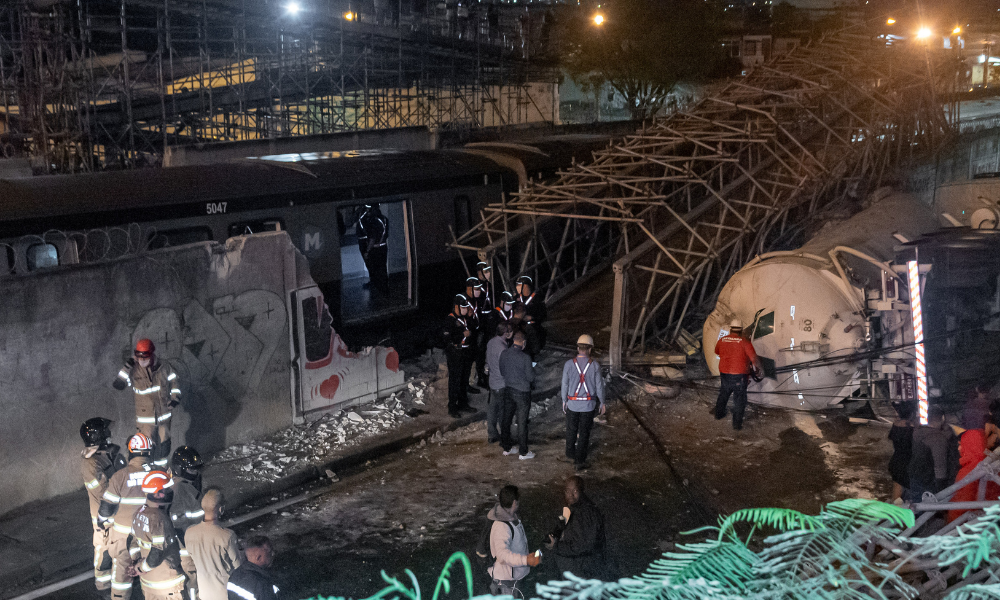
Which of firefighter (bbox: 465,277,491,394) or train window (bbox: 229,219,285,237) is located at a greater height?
train window (bbox: 229,219,285,237)

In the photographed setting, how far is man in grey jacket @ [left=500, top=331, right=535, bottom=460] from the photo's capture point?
1001 cm

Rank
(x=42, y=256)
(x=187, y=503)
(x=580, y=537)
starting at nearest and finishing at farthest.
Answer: (x=580, y=537)
(x=187, y=503)
(x=42, y=256)

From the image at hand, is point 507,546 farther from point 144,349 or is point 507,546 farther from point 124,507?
point 144,349

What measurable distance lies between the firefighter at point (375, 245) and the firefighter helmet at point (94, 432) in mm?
8883

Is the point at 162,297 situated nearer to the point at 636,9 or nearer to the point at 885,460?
the point at 885,460

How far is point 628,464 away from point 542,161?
29.4 feet

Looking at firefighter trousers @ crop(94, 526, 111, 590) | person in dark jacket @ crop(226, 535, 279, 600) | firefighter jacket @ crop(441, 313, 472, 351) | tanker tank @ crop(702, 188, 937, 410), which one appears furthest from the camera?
firefighter jacket @ crop(441, 313, 472, 351)

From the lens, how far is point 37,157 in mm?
18531

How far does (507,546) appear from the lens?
19.5 ft

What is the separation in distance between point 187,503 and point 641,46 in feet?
99.7

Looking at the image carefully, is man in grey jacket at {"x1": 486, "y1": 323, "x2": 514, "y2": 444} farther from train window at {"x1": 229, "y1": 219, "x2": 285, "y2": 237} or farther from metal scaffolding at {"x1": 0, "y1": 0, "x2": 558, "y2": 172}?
metal scaffolding at {"x1": 0, "y1": 0, "x2": 558, "y2": 172}

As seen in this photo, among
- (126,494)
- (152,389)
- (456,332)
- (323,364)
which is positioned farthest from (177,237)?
(126,494)

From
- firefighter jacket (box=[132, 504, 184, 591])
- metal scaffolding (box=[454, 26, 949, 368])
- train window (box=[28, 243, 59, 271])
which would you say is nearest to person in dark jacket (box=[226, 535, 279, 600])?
firefighter jacket (box=[132, 504, 184, 591])

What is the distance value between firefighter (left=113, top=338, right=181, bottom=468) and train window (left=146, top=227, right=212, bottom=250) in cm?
257
